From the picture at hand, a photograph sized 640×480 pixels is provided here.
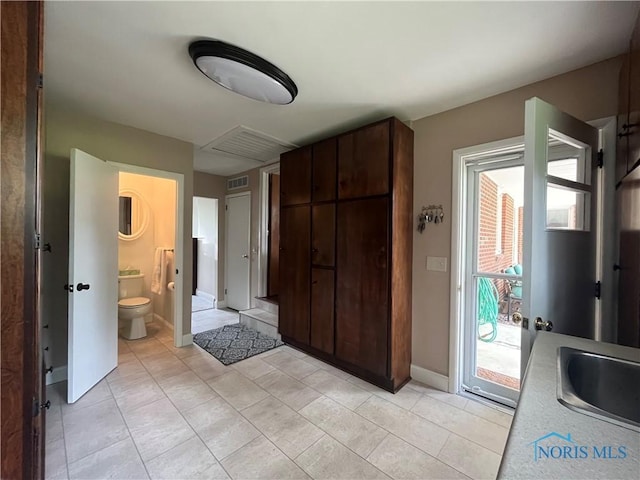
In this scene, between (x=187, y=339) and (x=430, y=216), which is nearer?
(x=430, y=216)

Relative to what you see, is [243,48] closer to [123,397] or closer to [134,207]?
[123,397]

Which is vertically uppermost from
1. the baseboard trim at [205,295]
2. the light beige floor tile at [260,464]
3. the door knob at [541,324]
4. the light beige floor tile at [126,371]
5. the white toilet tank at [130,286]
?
the door knob at [541,324]

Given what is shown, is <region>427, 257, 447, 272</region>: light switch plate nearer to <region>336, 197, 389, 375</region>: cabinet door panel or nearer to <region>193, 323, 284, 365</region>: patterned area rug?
<region>336, 197, 389, 375</region>: cabinet door panel

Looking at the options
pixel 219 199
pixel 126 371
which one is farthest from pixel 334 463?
pixel 219 199

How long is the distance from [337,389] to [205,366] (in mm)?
1334

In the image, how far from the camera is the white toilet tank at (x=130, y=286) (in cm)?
350

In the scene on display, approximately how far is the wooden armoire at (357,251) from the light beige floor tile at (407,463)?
0.61 metres

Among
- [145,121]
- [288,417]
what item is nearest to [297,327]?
[288,417]

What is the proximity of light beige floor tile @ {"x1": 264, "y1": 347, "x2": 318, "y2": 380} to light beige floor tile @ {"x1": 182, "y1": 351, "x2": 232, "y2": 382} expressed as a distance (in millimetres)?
463

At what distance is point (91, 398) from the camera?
6.82 ft

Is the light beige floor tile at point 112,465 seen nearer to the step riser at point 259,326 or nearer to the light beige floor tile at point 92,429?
the light beige floor tile at point 92,429

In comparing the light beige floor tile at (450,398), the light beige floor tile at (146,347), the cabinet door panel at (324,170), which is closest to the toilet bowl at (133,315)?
the light beige floor tile at (146,347)

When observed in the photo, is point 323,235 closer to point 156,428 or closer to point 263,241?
point 263,241

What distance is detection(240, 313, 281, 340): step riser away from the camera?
3.35 m
